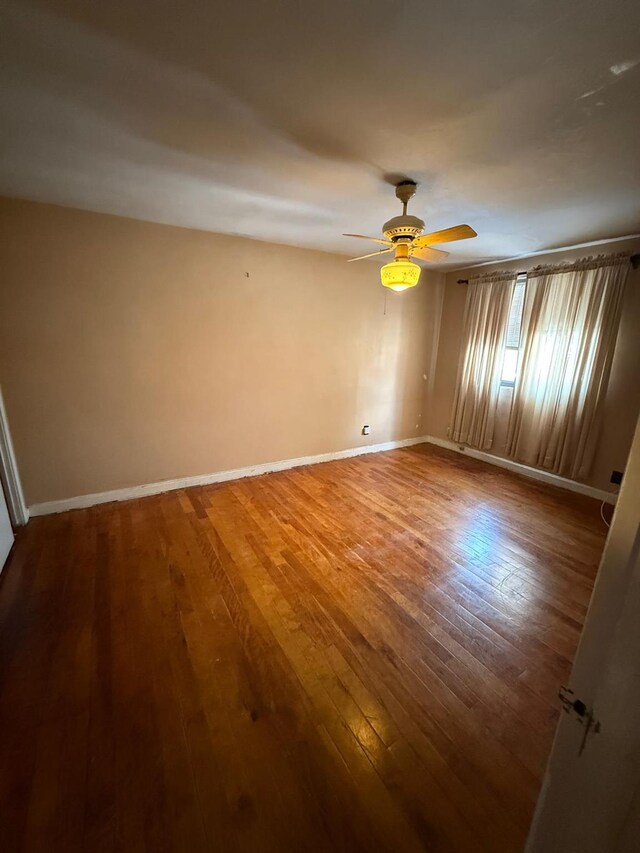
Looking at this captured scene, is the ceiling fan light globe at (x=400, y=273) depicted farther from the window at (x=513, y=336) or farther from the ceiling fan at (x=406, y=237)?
the window at (x=513, y=336)

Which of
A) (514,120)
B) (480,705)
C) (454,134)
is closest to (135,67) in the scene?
(454,134)

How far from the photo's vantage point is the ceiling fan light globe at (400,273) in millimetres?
2080

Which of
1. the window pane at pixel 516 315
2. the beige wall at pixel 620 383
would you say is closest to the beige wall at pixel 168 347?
the window pane at pixel 516 315

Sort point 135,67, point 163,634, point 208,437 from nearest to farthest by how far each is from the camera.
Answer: point 135,67, point 163,634, point 208,437

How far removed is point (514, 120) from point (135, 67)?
1.49m

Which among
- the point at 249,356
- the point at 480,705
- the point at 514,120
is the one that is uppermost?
the point at 514,120

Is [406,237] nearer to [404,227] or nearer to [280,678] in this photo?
[404,227]

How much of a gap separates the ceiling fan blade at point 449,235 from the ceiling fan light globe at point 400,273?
130 millimetres

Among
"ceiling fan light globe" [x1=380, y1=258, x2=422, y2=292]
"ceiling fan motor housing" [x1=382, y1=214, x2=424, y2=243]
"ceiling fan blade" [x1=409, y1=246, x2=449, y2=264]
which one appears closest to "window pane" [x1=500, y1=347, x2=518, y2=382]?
"ceiling fan blade" [x1=409, y1=246, x2=449, y2=264]

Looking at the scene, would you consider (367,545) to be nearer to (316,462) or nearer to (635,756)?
(316,462)

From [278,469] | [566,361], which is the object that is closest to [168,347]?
[278,469]

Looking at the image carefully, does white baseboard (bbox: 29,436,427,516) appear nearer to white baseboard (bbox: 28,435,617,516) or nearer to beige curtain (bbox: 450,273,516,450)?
white baseboard (bbox: 28,435,617,516)

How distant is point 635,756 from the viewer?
0.50 metres

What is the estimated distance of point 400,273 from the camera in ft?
6.87
